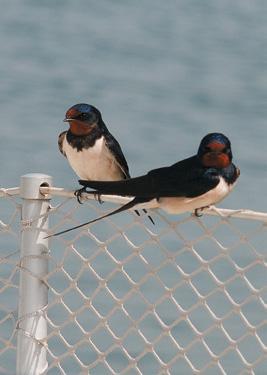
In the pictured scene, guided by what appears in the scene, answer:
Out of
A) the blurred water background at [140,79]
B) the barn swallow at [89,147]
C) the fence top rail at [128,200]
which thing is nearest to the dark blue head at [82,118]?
the barn swallow at [89,147]

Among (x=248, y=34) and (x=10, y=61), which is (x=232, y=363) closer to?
(x=10, y=61)

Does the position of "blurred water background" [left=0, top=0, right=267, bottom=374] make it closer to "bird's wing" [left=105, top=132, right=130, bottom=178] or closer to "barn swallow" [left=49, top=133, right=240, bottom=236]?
"bird's wing" [left=105, top=132, right=130, bottom=178]

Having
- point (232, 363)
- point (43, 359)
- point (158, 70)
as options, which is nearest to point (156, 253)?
point (232, 363)

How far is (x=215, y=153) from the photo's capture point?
2.36 m

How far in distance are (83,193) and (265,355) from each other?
1.35ft

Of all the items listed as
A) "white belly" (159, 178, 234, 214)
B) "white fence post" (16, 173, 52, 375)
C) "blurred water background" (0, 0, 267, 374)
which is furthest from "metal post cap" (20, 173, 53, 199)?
"blurred water background" (0, 0, 267, 374)

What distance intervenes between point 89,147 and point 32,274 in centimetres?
60

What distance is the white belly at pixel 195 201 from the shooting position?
2.33 meters

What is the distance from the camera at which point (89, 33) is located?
1052 cm

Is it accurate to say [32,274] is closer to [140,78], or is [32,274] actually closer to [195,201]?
[195,201]

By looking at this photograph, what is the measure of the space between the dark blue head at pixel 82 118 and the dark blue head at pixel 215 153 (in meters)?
0.57

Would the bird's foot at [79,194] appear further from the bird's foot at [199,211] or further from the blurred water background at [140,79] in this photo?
the blurred water background at [140,79]

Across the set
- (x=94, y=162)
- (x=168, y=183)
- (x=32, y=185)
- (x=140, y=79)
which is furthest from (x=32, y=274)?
(x=140, y=79)

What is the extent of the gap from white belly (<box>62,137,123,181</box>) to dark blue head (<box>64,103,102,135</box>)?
3 cm
